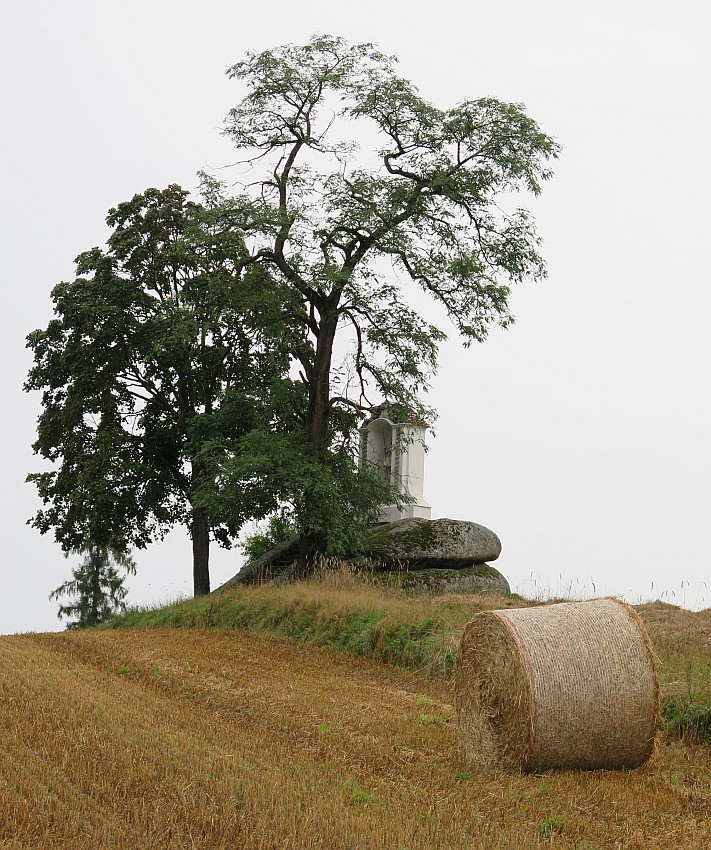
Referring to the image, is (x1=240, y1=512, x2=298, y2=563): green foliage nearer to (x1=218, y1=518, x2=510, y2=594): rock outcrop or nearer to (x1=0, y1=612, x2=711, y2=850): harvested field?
(x1=218, y1=518, x2=510, y2=594): rock outcrop

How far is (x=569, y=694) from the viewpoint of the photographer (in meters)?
8.28

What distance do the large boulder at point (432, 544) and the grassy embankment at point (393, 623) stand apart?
10.7 feet

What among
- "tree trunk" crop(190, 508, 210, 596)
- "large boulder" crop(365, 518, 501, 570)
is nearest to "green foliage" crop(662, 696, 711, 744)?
"large boulder" crop(365, 518, 501, 570)

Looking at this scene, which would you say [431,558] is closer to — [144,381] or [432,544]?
[432,544]

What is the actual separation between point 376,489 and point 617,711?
14869 mm

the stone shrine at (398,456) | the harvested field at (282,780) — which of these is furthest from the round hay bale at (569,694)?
the stone shrine at (398,456)

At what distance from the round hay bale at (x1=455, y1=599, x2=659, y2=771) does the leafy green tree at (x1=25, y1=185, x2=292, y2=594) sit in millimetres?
16164

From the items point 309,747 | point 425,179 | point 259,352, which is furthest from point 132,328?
point 309,747

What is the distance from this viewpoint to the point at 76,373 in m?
26.5

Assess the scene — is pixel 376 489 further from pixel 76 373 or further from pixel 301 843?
pixel 301 843

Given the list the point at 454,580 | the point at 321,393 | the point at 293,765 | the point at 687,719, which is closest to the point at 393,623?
the point at 687,719

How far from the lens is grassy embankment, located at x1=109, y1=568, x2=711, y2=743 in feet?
33.7

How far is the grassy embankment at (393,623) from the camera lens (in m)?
10.3

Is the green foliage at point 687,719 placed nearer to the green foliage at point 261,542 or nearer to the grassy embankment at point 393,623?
the grassy embankment at point 393,623
